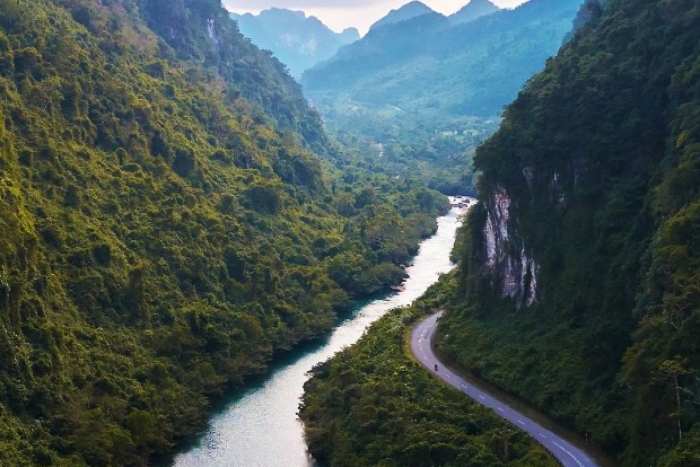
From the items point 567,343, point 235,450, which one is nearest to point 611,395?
point 567,343

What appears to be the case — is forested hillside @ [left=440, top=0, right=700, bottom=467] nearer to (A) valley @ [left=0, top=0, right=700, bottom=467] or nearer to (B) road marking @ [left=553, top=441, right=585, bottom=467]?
(A) valley @ [left=0, top=0, right=700, bottom=467]

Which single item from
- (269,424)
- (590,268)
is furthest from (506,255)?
(269,424)

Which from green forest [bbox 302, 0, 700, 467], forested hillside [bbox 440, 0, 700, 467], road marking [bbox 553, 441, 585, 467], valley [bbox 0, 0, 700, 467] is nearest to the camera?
forested hillside [bbox 440, 0, 700, 467]

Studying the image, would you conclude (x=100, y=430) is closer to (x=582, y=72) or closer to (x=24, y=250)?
(x=24, y=250)

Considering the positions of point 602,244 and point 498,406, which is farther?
point 602,244

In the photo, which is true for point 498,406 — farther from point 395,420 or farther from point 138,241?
point 138,241

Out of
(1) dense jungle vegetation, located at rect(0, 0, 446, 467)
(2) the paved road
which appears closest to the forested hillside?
(2) the paved road
